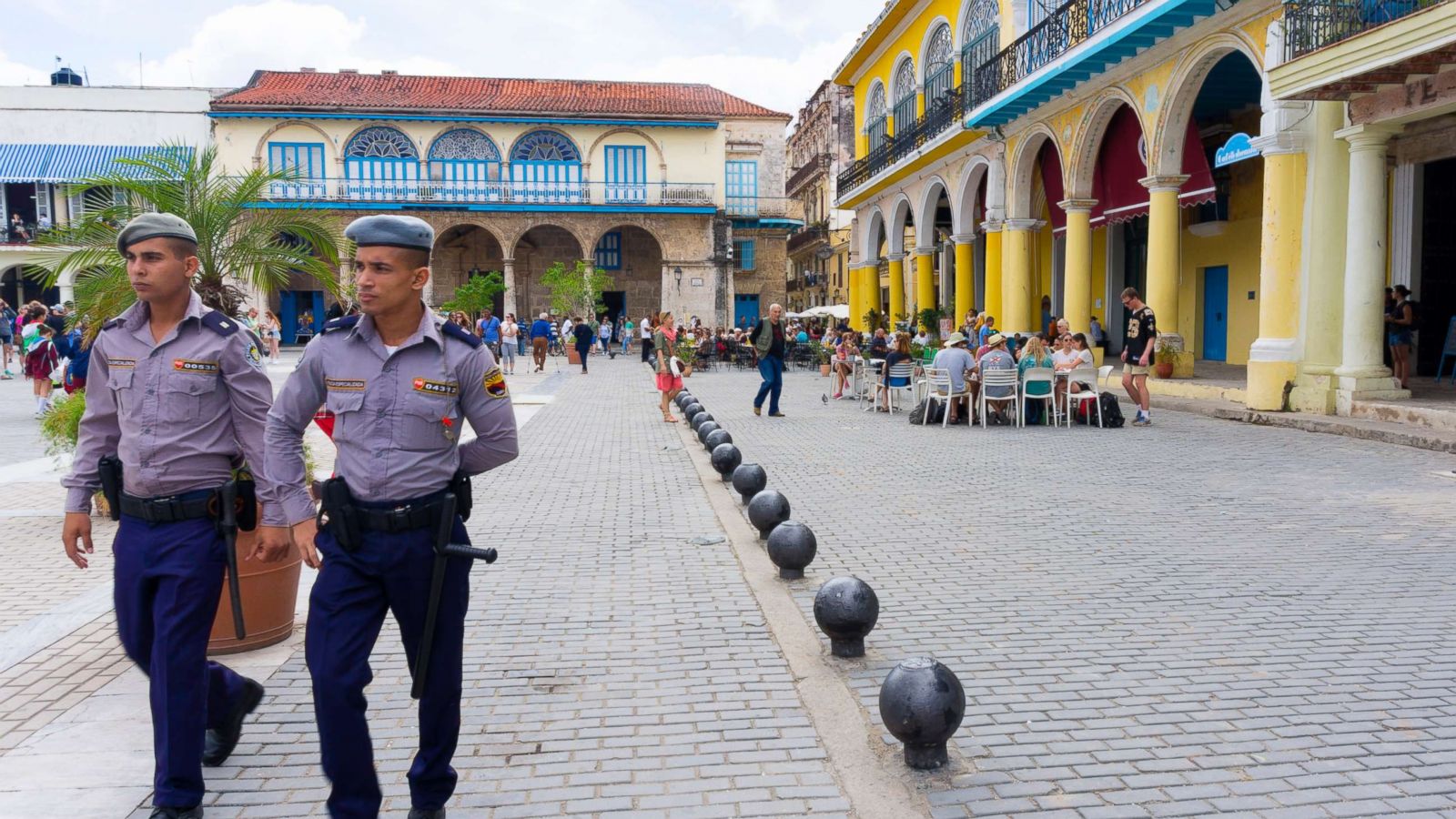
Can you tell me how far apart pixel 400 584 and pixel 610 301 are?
1566 inches

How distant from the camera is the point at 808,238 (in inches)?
2042

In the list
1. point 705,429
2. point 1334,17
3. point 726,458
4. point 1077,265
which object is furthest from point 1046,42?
point 726,458

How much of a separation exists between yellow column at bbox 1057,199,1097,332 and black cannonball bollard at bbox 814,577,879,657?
1528cm

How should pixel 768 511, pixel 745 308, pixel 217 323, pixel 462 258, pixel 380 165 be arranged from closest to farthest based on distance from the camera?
1. pixel 217 323
2. pixel 768 511
3. pixel 380 165
4. pixel 462 258
5. pixel 745 308

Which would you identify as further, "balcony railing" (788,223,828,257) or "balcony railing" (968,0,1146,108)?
"balcony railing" (788,223,828,257)

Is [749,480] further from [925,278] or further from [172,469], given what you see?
[925,278]

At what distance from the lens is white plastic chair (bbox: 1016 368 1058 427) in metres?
13.1

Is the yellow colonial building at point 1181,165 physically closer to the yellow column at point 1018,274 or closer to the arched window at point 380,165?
the yellow column at point 1018,274

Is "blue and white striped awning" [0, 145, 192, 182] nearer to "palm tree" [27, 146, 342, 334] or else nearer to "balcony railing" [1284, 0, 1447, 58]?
"palm tree" [27, 146, 342, 334]

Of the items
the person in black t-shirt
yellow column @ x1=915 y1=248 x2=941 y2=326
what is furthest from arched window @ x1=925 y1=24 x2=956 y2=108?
the person in black t-shirt

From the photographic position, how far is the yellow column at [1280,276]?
12.7 m

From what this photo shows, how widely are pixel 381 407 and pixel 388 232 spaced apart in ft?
1.51

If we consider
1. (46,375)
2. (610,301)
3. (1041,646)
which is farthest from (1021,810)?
(610,301)

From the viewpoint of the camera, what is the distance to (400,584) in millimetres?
2764
